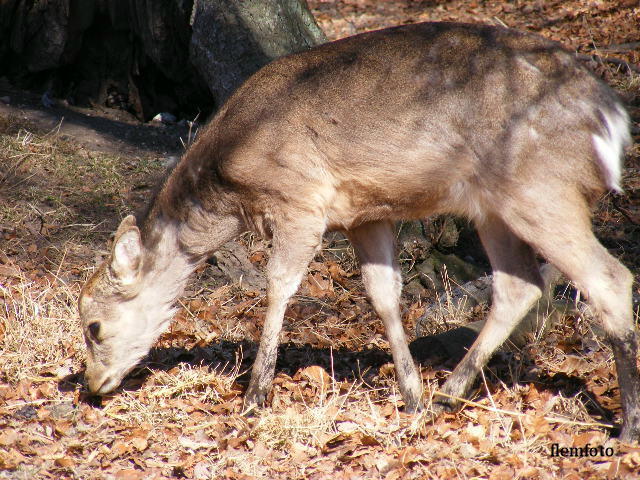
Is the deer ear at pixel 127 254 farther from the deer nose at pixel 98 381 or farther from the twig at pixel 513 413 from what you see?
the twig at pixel 513 413

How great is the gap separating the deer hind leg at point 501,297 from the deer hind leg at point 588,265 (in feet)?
2.46

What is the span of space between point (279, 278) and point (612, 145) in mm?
2231

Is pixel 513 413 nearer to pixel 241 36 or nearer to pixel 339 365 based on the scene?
pixel 339 365

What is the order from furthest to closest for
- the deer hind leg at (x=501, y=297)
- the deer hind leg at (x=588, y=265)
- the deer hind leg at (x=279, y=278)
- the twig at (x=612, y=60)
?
the twig at (x=612, y=60) < the deer hind leg at (x=501, y=297) < the deer hind leg at (x=279, y=278) < the deer hind leg at (x=588, y=265)

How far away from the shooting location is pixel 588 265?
4.42m

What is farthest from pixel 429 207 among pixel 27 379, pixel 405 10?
pixel 405 10

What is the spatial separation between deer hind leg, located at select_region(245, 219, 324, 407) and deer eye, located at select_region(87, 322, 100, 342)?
123 cm

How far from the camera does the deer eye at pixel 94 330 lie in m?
5.66

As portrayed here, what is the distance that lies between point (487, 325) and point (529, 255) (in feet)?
1.83

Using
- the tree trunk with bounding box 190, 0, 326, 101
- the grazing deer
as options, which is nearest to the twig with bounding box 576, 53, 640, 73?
the tree trunk with bounding box 190, 0, 326, 101

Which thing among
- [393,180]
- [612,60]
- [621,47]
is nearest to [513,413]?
[393,180]

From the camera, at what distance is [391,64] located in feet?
16.2

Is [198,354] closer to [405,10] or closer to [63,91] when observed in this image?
[63,91]

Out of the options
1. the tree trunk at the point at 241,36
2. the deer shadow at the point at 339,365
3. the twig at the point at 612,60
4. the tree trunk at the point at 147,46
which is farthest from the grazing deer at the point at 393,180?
the twig at the point at 612,60
